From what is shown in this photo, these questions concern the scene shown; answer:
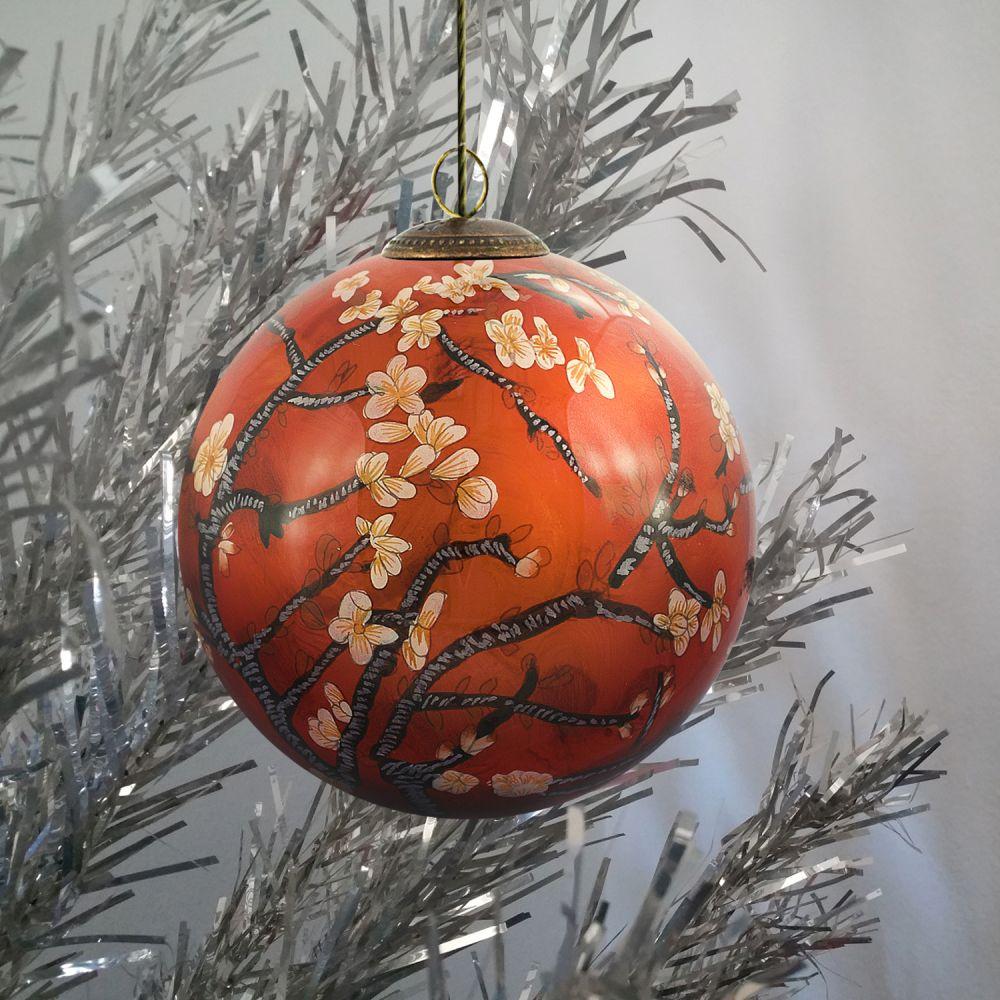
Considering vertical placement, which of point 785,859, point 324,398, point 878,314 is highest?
point 878,314

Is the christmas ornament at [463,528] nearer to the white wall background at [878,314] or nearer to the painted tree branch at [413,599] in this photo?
the painted tree branch at [413,599]

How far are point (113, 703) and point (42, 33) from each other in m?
0.72

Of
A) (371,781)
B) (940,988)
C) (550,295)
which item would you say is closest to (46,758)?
(371,781)

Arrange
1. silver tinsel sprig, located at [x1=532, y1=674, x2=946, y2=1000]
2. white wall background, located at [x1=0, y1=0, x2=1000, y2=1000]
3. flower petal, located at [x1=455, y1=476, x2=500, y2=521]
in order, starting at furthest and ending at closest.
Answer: white wall background, located at [x1=0, y1=0, x2=1000, y2=1000] → silver tinsel sprig, located at [x1=532, y1=674, x2=946, y2=1000] → flower petal, located at [x1=455, y1=476, x2=500, y2=521]

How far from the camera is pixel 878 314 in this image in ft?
3.31

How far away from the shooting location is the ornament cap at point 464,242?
15.0 inches

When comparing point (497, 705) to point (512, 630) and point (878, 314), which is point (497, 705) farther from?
point (878, 314)

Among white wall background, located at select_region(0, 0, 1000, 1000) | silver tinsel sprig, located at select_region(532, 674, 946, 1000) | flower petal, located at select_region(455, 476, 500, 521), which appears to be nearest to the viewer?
flower petal, located at select_region(455, 476, 500, 521)

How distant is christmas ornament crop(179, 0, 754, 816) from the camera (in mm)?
323

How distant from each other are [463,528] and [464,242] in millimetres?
120

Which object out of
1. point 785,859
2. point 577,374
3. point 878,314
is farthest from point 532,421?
point 878,314

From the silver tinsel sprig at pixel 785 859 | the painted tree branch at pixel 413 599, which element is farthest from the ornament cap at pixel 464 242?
the silver tinsel sprig at pixel 785 859

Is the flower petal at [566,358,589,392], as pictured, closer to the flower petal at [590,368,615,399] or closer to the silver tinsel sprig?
the flower petal at [590,368,615,399]

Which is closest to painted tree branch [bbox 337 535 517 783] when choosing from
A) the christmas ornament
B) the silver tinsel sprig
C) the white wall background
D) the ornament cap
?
the christmas ornament
